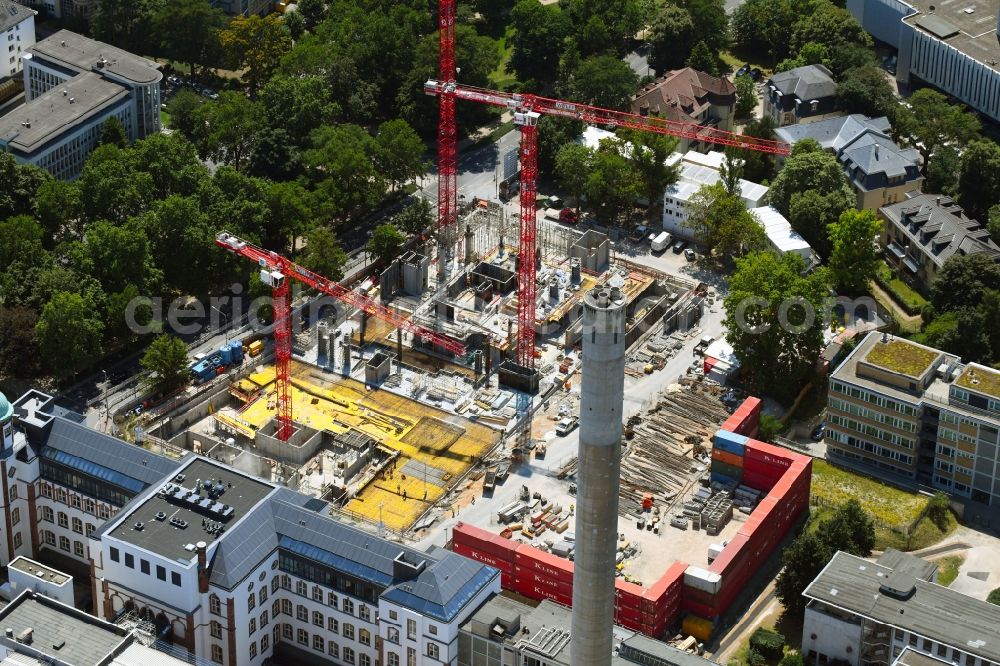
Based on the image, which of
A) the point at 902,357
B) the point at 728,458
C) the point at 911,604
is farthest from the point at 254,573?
the point at 902,357

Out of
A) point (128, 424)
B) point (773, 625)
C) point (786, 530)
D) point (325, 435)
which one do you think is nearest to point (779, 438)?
point (786, 530)

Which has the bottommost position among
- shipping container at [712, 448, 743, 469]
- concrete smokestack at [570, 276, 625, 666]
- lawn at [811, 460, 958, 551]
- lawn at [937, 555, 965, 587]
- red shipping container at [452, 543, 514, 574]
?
lawn at [937, 555, 965, 587]

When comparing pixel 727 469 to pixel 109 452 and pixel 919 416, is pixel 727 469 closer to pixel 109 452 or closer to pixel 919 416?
pixel 919 416

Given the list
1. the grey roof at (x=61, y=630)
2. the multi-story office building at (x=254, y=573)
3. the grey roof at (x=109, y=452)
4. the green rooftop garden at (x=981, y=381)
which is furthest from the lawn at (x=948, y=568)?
the grey roof at (x=61, y=630)

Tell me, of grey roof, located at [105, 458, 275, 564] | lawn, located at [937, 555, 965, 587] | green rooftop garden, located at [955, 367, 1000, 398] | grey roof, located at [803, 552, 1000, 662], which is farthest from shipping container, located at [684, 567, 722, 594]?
grey roof, located at [105, 458, 275, 564]

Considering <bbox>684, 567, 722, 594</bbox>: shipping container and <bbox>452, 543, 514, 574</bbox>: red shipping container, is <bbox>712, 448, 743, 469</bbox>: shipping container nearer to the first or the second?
<bbox>684, 567, 722, 594</bbox>: shipping container

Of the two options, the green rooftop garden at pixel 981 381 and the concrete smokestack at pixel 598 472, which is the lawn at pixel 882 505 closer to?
the green rooftop garden at pixel 981 381
